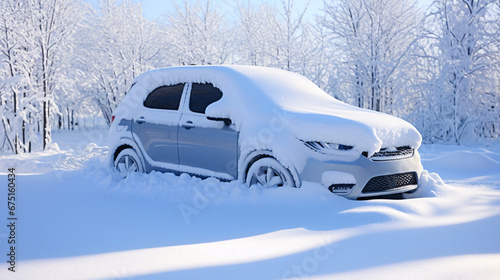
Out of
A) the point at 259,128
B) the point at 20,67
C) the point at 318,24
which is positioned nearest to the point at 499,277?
the point at 259,128

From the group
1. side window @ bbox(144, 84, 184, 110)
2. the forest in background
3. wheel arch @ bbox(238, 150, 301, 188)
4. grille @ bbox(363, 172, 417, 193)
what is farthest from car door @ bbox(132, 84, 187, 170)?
the forest in background

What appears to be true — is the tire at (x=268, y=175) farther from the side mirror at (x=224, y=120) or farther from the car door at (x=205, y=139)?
the side mirror at (x=224, y=120)

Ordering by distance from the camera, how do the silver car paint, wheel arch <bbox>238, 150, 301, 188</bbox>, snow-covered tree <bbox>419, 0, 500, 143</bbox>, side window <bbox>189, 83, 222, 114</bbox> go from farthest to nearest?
snow-covered tree <bbox>419, 0, 500, 143</bbox> < side window <bbox>189, 83, 222, 114</bbox> < the silver car paint < wheel arch <bbox>238, 150, 301, 188</bbox>

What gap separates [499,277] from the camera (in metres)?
2.53

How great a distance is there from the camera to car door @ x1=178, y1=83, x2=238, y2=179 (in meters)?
4.85

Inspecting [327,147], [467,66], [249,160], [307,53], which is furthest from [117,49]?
[327,147]

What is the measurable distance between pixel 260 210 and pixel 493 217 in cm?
230

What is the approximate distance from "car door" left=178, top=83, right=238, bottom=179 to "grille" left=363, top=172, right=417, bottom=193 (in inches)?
62.2

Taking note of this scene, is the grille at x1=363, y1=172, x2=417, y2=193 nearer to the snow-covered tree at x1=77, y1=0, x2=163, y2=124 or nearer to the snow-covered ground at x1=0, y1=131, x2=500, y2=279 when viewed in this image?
the snow-covered ground at x1=0, y1=131, x2=500, y2=279

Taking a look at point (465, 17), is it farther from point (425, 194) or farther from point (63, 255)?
point (63, 255)

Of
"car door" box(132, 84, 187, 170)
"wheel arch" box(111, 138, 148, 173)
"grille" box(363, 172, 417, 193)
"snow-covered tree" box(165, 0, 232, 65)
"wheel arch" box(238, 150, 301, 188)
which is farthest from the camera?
"snow-covered tree" box(165, 0, 232, 65)

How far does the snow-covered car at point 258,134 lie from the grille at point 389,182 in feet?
0.04

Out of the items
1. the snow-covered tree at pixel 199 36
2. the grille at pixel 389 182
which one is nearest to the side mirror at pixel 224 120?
the grille at pixel 389 182

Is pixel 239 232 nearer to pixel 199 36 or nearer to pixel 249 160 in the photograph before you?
pixel 249 160
